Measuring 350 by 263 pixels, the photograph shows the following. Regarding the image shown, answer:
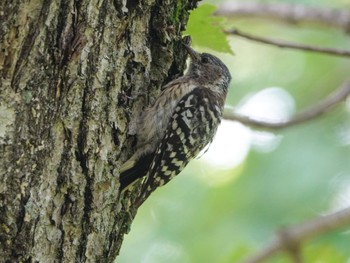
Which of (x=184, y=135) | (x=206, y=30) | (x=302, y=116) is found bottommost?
(x=184, y=135)

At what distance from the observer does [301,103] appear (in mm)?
7922

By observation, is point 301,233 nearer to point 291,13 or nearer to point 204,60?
point 204,60

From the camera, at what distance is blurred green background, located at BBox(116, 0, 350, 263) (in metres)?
6.66

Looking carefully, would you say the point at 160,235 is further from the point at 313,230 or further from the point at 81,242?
the point at 81,242

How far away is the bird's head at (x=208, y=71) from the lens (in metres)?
5.78

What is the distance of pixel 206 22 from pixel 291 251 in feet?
5.36

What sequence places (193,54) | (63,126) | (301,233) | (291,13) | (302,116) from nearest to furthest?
(63,126), (301,233), (193,54), (302,116), (291,13)

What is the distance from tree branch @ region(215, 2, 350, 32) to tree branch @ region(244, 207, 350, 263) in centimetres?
230

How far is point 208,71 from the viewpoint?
19.2ft

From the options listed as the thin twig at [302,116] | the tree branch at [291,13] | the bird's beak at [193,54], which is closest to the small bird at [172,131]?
the bird's beak at [193,54]

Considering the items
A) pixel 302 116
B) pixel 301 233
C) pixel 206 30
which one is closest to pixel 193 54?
pixel 206 30

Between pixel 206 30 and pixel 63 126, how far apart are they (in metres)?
1.27

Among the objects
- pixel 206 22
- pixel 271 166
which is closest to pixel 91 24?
pixel 206 22

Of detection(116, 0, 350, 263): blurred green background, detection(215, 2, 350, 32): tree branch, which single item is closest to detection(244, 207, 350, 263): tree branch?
detection(116, 0, 350, 263): blurred green background
